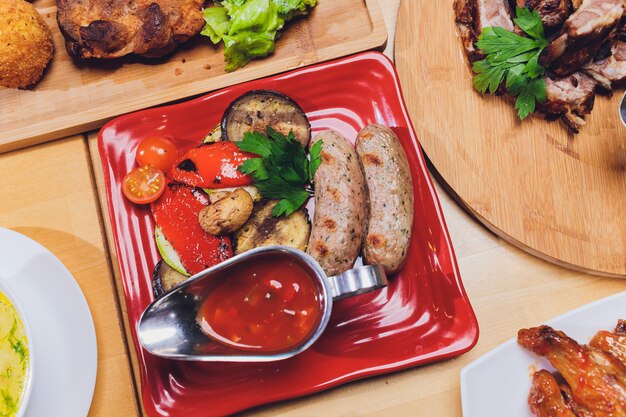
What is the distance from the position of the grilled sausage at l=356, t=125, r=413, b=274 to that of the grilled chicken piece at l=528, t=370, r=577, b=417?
2.58 feet

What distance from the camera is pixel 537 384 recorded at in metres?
2.36

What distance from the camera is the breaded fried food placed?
2.47 metres

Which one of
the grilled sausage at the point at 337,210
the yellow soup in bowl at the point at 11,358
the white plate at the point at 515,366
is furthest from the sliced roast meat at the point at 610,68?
the yellow soup in bowl at the point at 11,358

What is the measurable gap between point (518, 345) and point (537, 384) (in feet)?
0.59

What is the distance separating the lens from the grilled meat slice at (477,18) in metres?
2.56

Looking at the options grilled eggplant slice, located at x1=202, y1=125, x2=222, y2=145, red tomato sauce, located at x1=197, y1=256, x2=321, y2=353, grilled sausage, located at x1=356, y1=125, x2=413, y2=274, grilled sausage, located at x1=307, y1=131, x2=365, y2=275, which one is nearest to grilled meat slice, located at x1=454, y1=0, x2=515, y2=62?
grilled sausage, located at x1=356, y1=125, x2=413, y2=274

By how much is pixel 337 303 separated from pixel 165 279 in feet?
2.53

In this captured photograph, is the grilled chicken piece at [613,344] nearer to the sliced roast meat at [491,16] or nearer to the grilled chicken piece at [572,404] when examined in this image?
the grilled chicken piece at [572,404]

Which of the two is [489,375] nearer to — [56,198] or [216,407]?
[216,407]

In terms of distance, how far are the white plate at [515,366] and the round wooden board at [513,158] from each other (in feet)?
0.66

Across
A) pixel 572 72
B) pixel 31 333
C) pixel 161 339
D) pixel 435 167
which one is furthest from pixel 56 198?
pixel 572 72

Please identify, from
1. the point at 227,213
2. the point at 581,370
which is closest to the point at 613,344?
the point at 581,370

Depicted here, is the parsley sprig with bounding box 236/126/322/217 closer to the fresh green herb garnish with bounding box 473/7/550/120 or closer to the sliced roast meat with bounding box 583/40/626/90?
the fresh green herb garnish with bounding box 473/7/550/120

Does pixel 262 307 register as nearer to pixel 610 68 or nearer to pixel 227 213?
pixel 227 213
